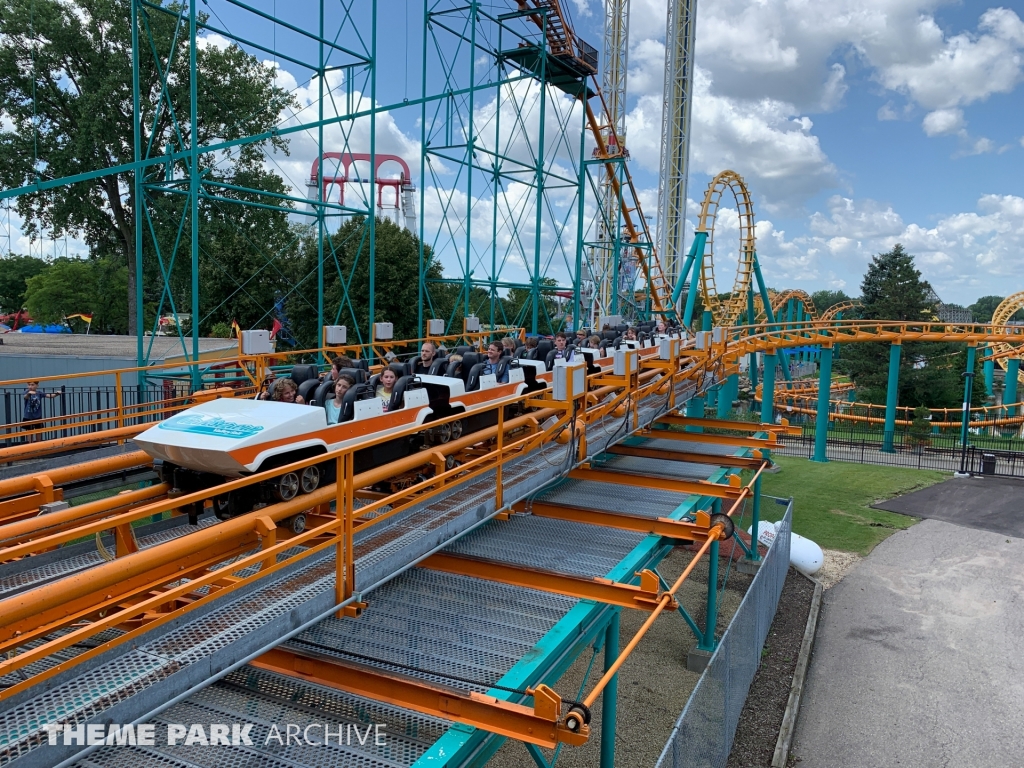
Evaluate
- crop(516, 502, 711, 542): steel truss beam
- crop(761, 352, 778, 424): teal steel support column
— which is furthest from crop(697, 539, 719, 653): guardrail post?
crop(761, 352, 778, 424): teal steel support column

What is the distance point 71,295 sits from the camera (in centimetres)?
4647

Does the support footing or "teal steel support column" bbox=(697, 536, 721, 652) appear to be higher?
"teal steel support column" bbox=(697, 536, 721, 652)

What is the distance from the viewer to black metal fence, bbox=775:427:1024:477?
21.8 m

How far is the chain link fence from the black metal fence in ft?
39.1

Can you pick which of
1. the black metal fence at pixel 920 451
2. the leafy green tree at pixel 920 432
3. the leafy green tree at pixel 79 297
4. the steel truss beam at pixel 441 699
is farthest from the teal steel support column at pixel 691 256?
the leafy green tree at pixel 79 297

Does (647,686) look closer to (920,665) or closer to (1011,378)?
(920,665)

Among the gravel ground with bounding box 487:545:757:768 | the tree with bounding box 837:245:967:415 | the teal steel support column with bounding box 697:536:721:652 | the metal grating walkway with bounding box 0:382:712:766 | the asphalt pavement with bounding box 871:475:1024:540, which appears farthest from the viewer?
the tree with bounding box 837:245:967:415

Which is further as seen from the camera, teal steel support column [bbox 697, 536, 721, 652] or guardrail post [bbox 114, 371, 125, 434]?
teal steel support column [bbox 697, 536, 721, 652]

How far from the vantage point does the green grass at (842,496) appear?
49.2ft

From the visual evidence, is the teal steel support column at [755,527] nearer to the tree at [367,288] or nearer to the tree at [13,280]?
the tree at [367,288]

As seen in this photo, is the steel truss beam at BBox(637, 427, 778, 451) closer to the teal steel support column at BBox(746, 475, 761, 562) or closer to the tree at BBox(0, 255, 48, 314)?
the teal steel support column at BBox(746, 475, 761, 562)

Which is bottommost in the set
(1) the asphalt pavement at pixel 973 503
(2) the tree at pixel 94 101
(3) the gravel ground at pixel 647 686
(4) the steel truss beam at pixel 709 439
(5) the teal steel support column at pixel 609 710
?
(3) the gravel ground at pixel 647 686

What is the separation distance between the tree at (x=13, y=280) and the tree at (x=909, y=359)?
202ft

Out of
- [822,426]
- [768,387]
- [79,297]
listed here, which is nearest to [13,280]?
[79,297]
